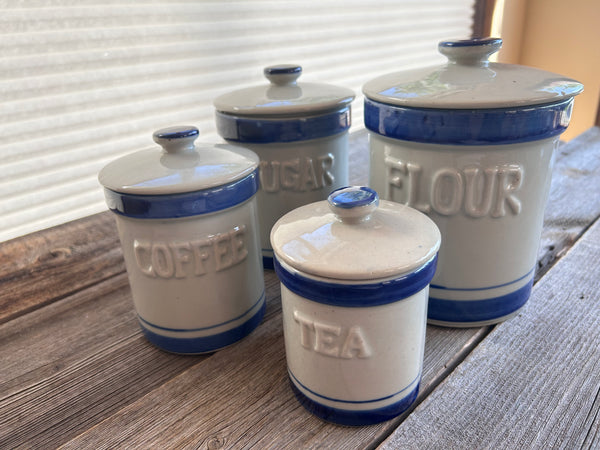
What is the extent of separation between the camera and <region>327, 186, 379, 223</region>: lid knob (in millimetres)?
397

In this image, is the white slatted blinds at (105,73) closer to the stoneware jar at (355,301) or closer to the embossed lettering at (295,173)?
the embossed lettering at (295,173)

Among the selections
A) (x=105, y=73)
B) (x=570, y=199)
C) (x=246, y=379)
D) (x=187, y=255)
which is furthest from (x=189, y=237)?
(x=570, y=199)

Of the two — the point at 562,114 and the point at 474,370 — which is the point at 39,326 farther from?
the point at 562,114

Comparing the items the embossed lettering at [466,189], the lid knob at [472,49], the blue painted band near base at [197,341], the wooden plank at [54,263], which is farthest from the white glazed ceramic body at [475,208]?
the wooden plank at [54,263]

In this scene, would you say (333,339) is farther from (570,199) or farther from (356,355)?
(570,199)

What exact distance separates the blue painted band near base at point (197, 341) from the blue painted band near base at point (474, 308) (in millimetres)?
207

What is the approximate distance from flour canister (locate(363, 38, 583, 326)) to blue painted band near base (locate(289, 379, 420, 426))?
0.46ft

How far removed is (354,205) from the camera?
0.40 meters

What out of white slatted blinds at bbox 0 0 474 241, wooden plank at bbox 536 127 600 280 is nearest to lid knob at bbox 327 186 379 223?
wooden plank at bbox 536 127 600 280

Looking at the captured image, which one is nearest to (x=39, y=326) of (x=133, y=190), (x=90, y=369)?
(x=90, y=369)

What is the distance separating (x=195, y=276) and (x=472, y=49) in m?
0.35

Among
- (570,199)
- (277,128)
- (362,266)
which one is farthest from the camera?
(570,199)

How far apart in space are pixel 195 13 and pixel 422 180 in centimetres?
65

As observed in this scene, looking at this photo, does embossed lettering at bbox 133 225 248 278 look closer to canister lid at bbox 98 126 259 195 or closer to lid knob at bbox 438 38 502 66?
canister lid at bbox 98 126 259 195
